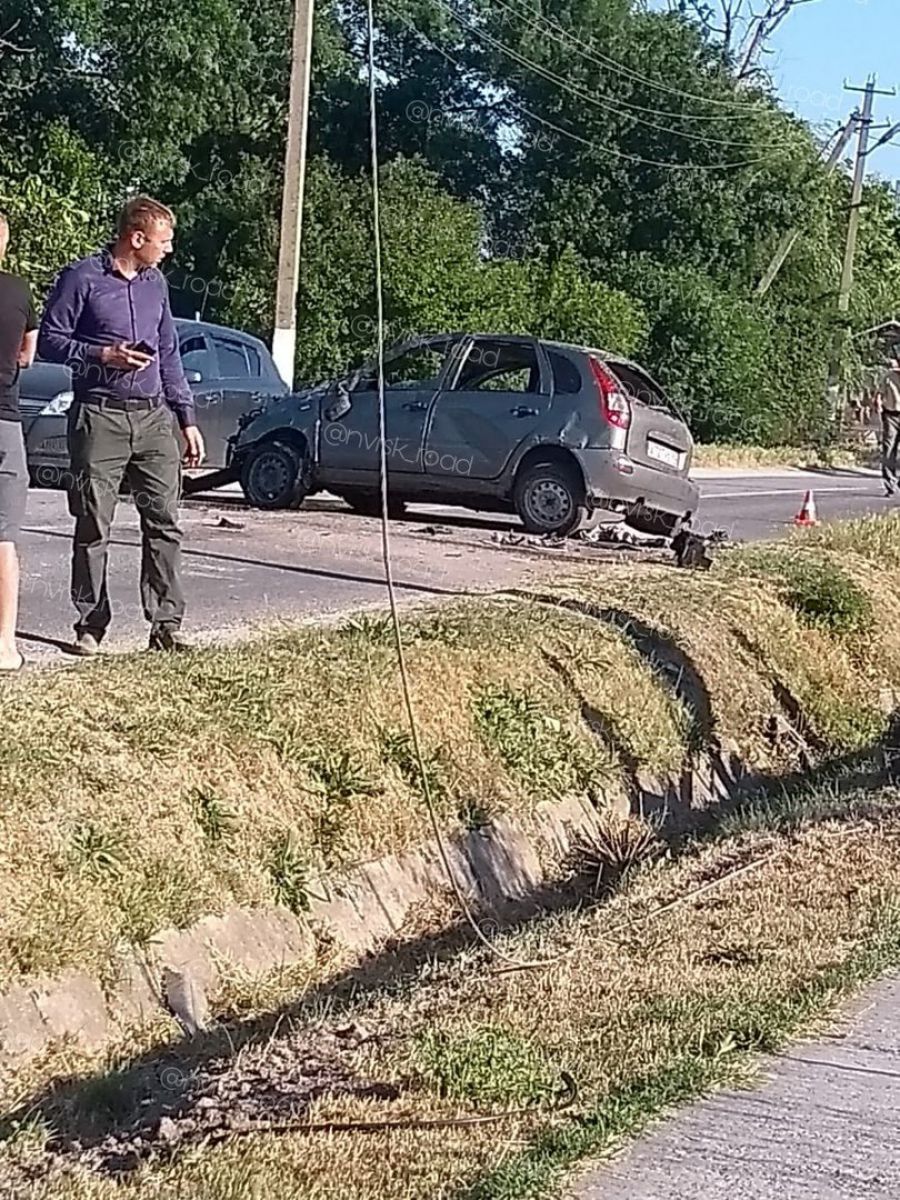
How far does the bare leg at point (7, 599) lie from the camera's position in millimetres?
7363

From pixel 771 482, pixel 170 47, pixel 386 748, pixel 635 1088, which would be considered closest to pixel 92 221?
pixel 170 47

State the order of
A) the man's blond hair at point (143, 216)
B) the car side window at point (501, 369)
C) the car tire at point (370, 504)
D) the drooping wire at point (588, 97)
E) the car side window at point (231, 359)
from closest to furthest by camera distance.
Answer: the man's blond hair at point (143, 216) < the car side window at point (501, 369) < the car tire at point (370, 504) < the car side window at point (231, 359) < the drooping wire at point (588, 97)

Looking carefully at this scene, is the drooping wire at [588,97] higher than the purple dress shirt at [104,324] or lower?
higher

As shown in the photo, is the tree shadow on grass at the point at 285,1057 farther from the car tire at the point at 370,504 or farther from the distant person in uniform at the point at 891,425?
the distant person in uniform at the point at 891,425

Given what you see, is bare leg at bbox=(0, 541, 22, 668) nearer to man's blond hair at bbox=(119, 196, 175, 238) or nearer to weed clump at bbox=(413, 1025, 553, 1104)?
man's blond hair at bbox=(119, 196, 175, 238)

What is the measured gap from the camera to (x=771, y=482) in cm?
3173

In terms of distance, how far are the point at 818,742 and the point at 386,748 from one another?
4340mm

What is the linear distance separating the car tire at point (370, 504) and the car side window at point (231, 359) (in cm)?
237

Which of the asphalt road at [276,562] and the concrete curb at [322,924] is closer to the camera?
the concrete curb at [322,924]

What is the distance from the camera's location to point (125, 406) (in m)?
7.75

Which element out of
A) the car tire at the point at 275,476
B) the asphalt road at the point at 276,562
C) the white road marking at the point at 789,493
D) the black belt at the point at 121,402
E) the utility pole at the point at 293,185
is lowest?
the white road marking at the point at 789,493

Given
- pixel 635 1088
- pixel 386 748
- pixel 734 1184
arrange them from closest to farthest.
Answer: pixel 734 1184 → pixel 635 1088 → pixel 386 748

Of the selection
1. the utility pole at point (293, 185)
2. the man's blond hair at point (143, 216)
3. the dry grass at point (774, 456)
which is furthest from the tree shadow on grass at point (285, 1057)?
the dry grass at point (774, 456)

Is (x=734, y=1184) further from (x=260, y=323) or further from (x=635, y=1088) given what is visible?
(x=260, y=323)
